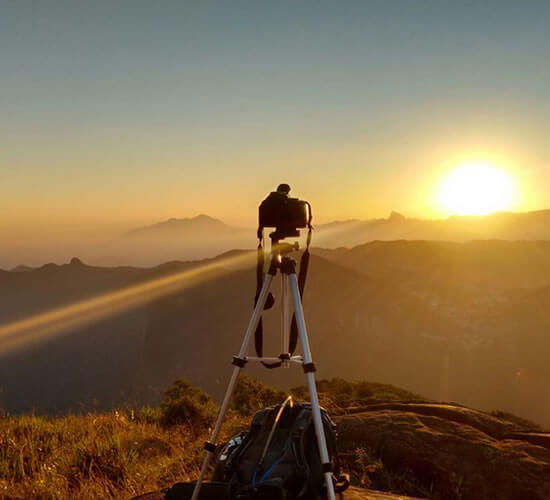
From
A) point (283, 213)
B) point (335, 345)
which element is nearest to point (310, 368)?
point (283, 213)

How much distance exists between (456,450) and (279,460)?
3800 millimetres

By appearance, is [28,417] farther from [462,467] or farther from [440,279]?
[440,279]

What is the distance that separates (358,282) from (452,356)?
37.2 meters

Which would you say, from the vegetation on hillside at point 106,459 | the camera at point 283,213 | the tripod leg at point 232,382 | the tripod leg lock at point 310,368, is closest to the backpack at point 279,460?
Result: the tripod leg at point 232,382

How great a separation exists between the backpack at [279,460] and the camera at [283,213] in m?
1.57

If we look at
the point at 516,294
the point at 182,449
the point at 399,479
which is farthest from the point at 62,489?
the point at 516,294

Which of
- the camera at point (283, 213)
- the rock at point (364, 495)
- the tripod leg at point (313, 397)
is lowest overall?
the rock at point (364, 495)

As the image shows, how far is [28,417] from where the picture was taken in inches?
327

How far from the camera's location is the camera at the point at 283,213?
3.89 metres

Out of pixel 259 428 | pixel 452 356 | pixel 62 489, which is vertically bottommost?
pixel 452 356

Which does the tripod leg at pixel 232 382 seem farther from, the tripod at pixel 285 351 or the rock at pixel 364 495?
the rock at pixel 364 495

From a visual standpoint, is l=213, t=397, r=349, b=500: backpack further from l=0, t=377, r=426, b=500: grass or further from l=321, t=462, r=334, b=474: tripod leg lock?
l=0, t=377, r=426, b=500: grass

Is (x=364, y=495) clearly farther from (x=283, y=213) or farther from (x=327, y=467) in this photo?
(x=283, y=213)

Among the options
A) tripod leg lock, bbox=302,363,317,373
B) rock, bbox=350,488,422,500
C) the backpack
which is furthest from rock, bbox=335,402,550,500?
tripod leg lock, bbox=302,363,317,373
